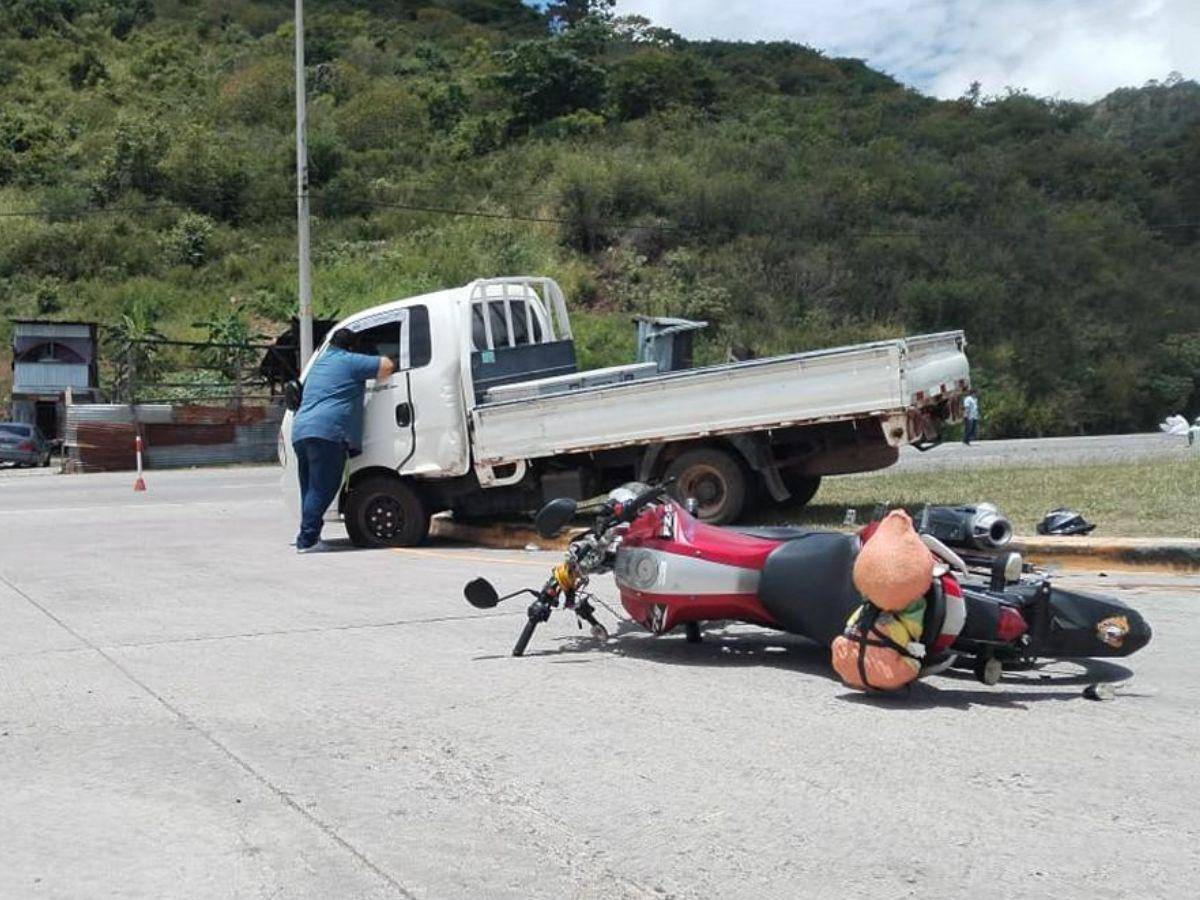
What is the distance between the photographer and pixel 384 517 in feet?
42.6

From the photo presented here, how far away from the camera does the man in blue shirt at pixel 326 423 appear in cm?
1243

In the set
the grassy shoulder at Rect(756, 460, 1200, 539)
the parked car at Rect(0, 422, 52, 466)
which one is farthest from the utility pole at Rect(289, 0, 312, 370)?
the grassy shoulder at Rect(756, 460, 1200, 539)

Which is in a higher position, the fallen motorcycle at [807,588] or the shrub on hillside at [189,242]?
the shrub on hillside at [189,242]

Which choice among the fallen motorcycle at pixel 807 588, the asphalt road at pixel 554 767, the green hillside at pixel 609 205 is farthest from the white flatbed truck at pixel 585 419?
the green hillside at pixel 609 205

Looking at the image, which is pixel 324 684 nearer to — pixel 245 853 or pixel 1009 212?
pixel 245 853

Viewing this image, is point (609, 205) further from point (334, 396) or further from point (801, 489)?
point (334, 396)

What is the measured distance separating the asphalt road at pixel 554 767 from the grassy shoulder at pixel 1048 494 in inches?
88.8

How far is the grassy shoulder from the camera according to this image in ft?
36.7

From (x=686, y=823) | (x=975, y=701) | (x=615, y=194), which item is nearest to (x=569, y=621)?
(x=975, y=701)

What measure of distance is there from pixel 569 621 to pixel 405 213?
5345 cm

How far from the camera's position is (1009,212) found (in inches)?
2564

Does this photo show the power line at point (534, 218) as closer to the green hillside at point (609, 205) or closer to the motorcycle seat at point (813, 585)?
the green hillside at point (609, 205)

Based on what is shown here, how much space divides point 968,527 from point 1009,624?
1.86 ft

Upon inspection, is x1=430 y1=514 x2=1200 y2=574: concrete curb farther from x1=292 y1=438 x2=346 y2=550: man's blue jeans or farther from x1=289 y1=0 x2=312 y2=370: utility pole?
x1=289 y1=0 x2=312 y2=370: utility pole
